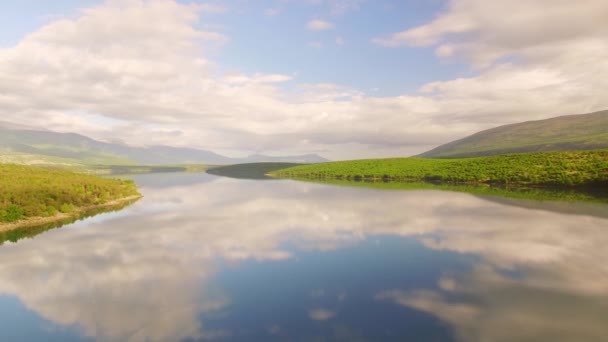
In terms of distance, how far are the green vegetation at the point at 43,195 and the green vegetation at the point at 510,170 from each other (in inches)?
3672

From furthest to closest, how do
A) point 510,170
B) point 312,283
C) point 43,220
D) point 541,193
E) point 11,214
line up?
point 510,170 < point 541,193 < point 43,220 < point 11,214 < point 312,283

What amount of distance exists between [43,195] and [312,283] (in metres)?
39.5

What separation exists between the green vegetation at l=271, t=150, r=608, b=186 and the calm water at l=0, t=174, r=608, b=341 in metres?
57.3

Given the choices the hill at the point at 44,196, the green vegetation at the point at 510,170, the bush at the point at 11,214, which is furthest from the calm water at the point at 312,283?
the green vegetation at the point at 510,170

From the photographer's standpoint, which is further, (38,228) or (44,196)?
(44,196)

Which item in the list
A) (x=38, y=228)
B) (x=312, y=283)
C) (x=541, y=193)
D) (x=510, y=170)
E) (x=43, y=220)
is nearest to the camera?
(x=312, y=283)

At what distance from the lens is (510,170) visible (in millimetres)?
91688

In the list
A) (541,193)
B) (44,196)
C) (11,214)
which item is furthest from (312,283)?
(541,193)

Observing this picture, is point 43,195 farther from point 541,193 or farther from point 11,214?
point 541,193

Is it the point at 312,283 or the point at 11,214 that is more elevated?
the point at 11,214

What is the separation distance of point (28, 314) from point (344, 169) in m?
143

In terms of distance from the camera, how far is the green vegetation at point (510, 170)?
76125 millimetres

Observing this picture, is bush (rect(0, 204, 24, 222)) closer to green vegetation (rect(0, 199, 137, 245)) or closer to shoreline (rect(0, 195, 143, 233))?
shoreline (rect(0, 195, 143, 233))

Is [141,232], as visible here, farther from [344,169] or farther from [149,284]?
[344,169]
